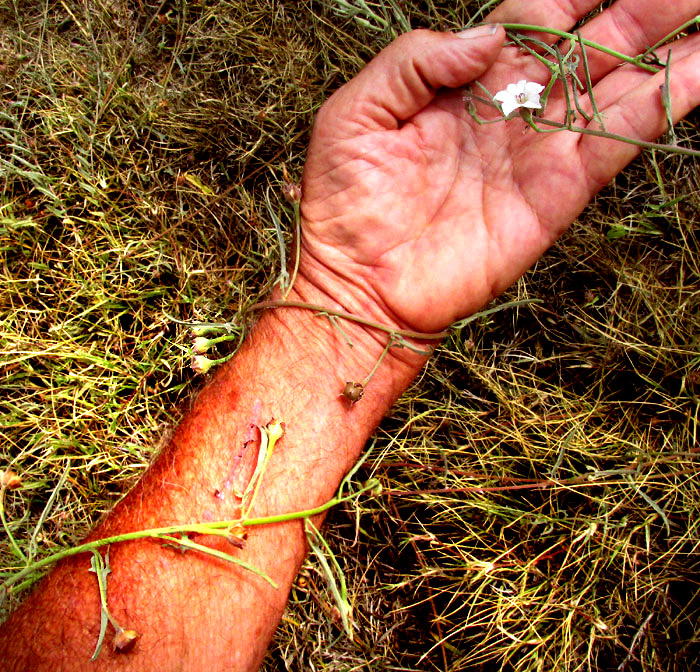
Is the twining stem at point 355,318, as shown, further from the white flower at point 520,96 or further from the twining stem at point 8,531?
the twining stem at point 8,531

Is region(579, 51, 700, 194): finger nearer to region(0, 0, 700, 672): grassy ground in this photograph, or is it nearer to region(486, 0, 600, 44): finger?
region(486, 0, 600, 44): finger

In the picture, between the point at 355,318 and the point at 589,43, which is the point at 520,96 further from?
the point at 355,318

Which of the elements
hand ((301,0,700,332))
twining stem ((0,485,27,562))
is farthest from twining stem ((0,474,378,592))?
hand ((301,0,700,332))

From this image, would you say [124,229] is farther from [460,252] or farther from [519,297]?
[519,297]

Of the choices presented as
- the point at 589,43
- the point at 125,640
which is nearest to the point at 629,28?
the point at 589,43

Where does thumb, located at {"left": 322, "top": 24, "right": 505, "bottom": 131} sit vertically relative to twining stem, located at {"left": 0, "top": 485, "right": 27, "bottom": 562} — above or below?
above
